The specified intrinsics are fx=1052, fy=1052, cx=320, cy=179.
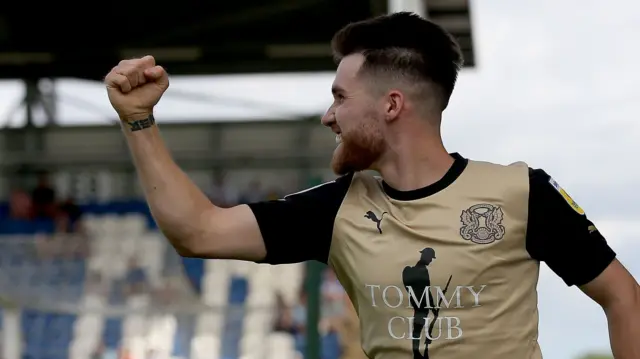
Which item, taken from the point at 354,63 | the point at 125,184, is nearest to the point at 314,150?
the point at 125,184

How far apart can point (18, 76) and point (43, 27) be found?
31.8 inches

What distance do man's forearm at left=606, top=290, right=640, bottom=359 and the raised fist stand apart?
1.05 metres

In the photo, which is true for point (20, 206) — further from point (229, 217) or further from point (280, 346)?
point (229, 217)

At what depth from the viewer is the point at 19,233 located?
453 inches

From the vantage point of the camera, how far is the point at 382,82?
228 cm

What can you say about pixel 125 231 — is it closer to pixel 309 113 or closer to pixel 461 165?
pixel 309 113

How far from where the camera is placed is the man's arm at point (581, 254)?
7.17ft

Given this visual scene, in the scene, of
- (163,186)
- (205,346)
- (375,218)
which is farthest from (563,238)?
(205,346)

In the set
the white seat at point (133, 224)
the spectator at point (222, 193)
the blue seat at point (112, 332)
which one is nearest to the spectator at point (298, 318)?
the blue seat at point (112, 332)

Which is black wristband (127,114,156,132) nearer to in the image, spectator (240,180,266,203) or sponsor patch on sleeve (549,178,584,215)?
sponsor patch on sleeve (549,178,584,215)

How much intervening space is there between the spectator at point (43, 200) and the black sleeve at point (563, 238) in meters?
10.2

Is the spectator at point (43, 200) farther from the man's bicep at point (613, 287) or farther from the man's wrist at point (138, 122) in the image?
the man's bicep at point (613, 287)

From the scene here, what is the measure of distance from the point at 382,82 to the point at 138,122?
1.79 feet

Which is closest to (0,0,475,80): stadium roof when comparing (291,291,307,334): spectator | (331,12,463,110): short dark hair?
(291,291,307,334): spectator
